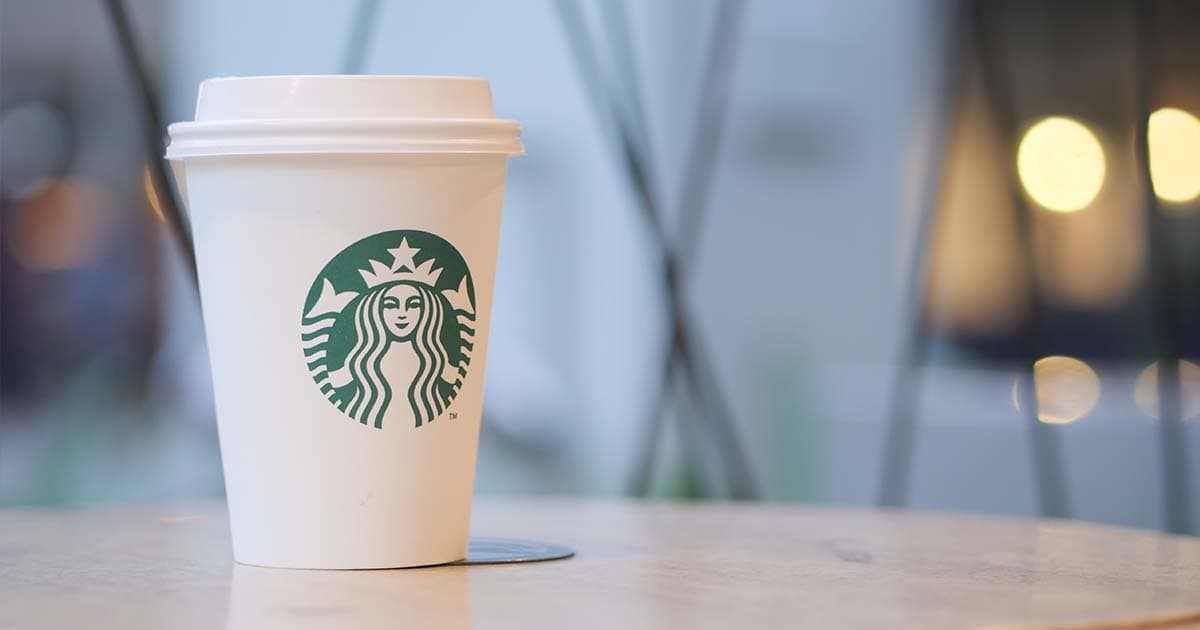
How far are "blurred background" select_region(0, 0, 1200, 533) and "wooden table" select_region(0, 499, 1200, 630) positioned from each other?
1.22m

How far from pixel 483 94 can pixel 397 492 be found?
214 millimetres

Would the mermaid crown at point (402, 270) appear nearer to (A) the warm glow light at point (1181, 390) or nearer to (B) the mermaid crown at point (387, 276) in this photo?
(B) the mermaid crown at point (387, 276)

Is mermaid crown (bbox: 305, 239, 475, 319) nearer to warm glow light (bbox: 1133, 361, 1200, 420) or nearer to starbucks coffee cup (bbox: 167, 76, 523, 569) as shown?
starbucks coffee cup (bbox: 167, 76, 523, 569)

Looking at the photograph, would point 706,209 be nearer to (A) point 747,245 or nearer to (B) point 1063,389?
(A) point 747,245

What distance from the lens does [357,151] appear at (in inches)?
28.5

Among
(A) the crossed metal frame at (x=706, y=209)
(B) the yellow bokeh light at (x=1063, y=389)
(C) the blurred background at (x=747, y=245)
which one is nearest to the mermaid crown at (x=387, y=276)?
(C) the blurred background at (x=747, y=245)

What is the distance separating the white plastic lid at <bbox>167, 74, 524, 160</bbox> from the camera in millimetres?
725

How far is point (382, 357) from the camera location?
0.73 m

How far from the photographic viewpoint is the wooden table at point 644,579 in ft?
1.93

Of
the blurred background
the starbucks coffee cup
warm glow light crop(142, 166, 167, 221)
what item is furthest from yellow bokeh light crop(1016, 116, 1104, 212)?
the starbucks coffee cup

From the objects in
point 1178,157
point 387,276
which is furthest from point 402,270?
point 1178,157

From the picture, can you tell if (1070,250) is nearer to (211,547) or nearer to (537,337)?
(537,337)

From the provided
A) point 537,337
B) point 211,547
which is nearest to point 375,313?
point 211,547

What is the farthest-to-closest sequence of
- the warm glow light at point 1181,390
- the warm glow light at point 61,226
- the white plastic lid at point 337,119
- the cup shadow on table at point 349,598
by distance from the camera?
the warm glow light at point 1181,390
the warm glow light at point 61,226
the white plastic lid at point 337,119
the cup shadow on table at point 349,598
